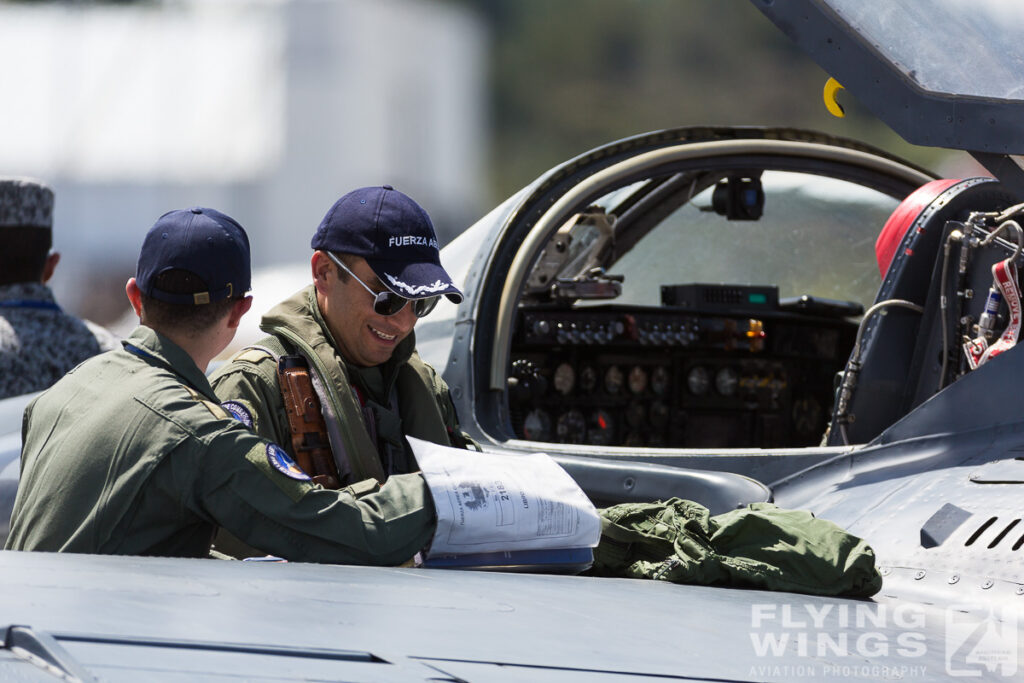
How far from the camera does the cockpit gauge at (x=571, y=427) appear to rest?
4.82m

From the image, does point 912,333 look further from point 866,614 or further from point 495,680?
point 495,680

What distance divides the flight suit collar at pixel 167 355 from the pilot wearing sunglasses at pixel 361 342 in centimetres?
30

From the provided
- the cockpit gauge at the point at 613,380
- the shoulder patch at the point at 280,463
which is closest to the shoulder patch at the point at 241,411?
the shoulder patch at the point at 280,463

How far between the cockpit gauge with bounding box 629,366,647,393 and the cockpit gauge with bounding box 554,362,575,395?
0.33 meters

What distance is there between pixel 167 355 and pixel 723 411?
367cm

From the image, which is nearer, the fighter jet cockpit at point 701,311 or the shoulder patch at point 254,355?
the shoulder patch at point 254,355

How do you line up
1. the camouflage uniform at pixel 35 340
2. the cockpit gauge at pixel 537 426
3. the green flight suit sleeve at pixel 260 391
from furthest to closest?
the cockpit gauge at pixel 537 426 → the camouflage uniform at pixel 35 340 → the green flight suit sleeve at pixel 260 391

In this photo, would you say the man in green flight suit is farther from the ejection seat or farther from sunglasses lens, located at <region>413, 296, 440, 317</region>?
the ejection seat

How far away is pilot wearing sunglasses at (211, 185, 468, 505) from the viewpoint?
94.1 inches

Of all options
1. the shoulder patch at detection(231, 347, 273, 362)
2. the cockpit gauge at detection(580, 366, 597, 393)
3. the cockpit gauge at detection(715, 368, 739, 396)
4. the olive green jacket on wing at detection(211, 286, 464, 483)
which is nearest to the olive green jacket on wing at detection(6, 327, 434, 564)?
the olive green jacket on wing at detection(211, 286, 464, 483)

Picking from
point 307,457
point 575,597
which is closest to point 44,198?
point 307,457

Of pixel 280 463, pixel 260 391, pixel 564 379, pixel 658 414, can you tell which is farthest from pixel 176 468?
pixel 658 414

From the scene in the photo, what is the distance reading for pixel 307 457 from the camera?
2.38 metres

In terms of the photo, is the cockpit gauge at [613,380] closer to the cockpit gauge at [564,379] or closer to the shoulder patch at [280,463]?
the cockpit gauge at [564,379]
